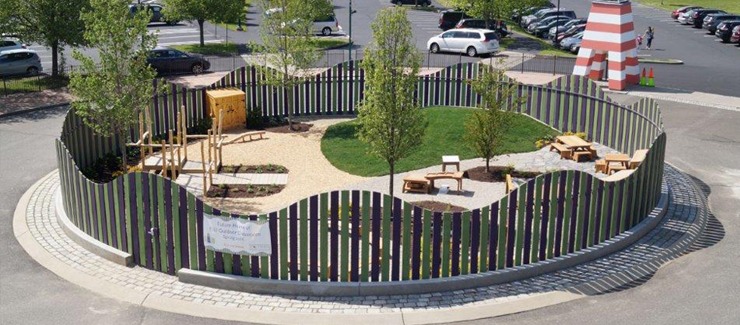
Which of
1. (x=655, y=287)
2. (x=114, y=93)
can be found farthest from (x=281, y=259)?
(x=114, y=93)

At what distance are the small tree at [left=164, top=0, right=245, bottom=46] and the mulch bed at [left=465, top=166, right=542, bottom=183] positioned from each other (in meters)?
25.3

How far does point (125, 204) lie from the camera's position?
1374cm

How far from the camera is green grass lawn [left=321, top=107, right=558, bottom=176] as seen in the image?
20625 millimetres

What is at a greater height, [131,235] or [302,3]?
[302,3]

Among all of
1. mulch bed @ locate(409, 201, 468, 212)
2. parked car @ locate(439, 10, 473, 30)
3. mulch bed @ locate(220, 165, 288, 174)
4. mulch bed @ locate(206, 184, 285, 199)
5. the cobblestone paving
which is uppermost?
parked car @ locate(439, 10, 473, 30)

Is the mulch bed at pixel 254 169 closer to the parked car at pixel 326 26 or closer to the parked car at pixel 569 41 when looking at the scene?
the parked car at pixel 569 41

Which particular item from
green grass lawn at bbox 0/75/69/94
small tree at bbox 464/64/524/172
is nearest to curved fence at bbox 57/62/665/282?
small tree at bbox 464/64/524/172

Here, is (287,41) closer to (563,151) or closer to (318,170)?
(318,170)

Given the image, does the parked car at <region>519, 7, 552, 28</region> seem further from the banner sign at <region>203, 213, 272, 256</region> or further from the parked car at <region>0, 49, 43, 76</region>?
the banner sign at <region>203, 213, 272, 256</region>

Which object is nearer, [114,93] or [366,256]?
[366,256]

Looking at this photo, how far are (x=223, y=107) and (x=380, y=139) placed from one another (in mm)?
9047

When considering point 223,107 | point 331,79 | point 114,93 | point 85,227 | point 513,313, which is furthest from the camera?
point 331,79

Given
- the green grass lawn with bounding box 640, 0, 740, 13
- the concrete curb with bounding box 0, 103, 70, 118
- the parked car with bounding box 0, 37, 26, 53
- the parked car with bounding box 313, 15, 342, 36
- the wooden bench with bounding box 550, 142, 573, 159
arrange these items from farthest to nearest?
the green grass lawn with bounding box 640, 0, 740, 13 < the parked car with bounding box 313, 15, 342, 36 < the parked car with bounding box 0, 37, 26, 53 < the concrete curb with bounding box 0, 103, 70, 118 < the wooden bench with bounding box 550, 142, 573, 159

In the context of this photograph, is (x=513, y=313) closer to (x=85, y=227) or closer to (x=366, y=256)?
(x=366, y=256)
